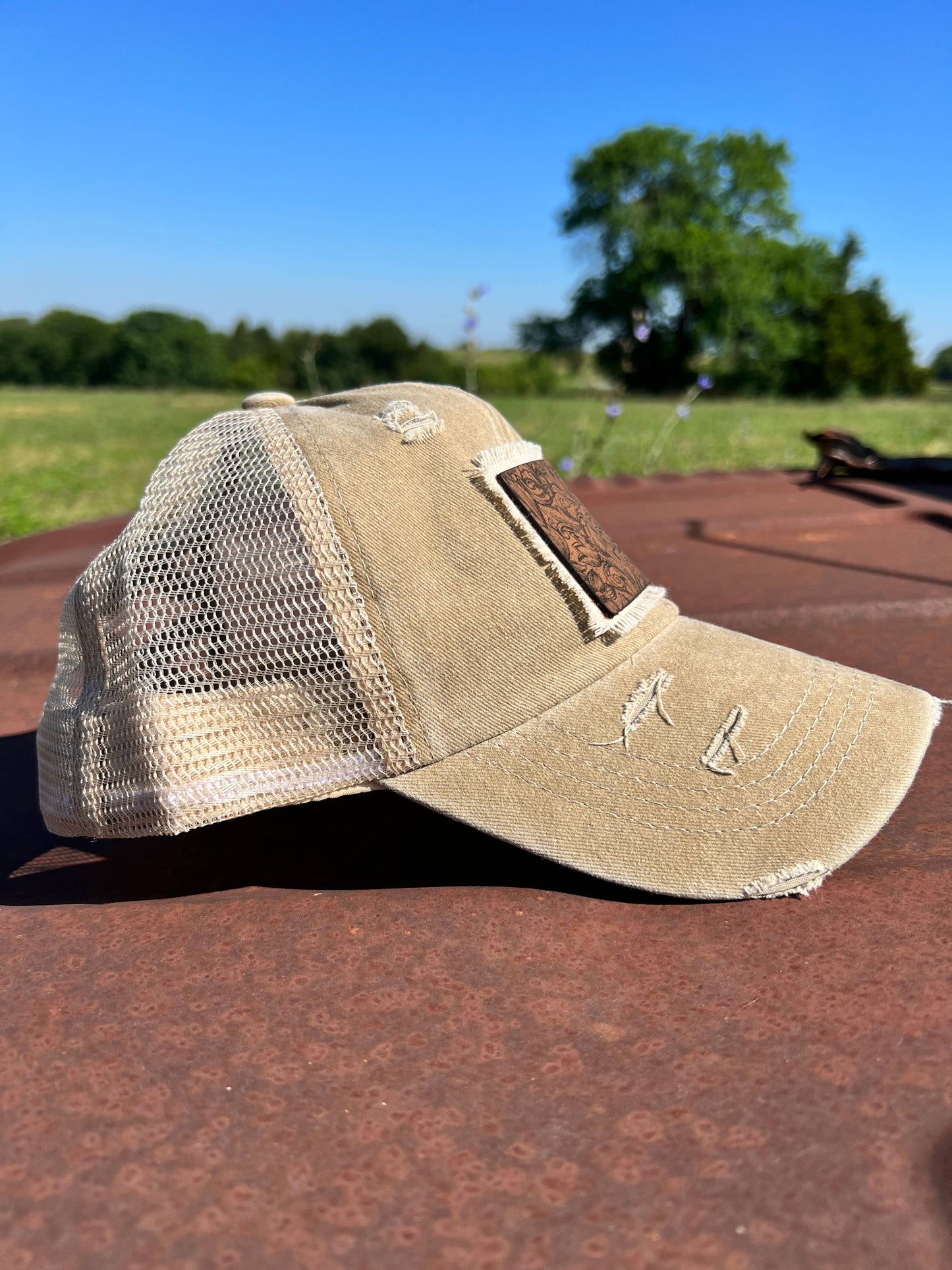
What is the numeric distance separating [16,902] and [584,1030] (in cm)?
77

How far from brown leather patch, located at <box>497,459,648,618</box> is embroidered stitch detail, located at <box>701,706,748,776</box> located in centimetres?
19

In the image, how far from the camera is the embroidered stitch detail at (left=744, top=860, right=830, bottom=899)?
1110 mm

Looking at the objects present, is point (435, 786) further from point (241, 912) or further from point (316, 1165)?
point (316, 1165)

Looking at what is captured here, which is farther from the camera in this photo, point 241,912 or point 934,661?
point 934,661

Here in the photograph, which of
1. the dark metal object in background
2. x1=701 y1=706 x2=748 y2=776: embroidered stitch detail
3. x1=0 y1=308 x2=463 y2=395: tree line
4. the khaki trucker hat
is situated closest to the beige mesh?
the khaki trucker hat

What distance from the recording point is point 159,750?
1135mm

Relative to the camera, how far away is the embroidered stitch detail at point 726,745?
1.17m

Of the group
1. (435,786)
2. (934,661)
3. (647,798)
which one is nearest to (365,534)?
(435,786)

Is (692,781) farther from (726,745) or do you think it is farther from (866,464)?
(866,464)

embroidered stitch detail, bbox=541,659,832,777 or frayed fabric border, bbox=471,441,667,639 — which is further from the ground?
frayed fabric border, bbox=471,441,667,639

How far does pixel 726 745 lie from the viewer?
1193mm

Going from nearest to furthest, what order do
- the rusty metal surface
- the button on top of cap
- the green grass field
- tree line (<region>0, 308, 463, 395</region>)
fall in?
1. the rusty metal surface
2. the button on top of cap
3. the green grass field
4. tree line (<region>0, 308, 463, 395</region>)

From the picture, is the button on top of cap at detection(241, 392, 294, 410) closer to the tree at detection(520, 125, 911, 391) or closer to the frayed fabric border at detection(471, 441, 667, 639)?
the frayed fabric border at detection(471, 441, 667, 639)

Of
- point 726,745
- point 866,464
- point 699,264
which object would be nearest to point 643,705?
point 726,745
